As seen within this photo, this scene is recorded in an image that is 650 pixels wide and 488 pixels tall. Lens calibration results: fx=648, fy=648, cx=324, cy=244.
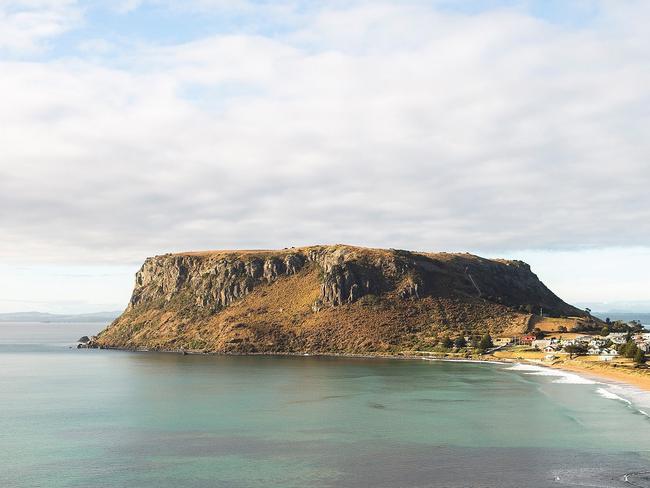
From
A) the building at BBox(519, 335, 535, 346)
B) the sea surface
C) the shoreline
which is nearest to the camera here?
the sea surface

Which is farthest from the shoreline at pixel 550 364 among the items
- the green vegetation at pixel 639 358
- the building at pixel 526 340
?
the building at pixel 526 340

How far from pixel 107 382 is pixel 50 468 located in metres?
70.0

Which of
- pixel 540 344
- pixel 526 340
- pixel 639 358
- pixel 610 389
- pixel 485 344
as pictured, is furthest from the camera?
pixel 526 340

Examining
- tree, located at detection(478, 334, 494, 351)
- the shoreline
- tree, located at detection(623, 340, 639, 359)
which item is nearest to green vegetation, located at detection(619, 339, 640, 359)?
tree, located at detection(623, 340, 639, 359)

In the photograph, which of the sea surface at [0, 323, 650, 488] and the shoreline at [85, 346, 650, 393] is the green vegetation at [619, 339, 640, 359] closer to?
the shoreline at [85, 346, 650, 393]

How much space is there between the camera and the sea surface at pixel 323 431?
168ft

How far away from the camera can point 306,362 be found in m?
165

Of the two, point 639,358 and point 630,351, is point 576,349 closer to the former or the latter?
Result: point 630,351

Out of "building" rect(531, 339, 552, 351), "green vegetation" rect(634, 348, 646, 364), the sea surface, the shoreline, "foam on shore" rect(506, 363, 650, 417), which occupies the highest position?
"building" rect(531, 339, 552, 351)

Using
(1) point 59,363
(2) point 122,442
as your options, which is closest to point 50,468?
(2) point 122,442

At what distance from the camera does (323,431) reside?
231 ft

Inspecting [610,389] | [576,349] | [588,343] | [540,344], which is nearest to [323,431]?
[610,389]

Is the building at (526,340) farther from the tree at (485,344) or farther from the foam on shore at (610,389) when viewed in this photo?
the foam on shore at (610,389)

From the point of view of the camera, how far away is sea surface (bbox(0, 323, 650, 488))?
168ft
